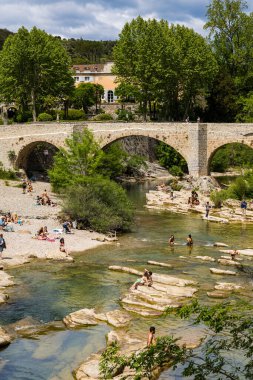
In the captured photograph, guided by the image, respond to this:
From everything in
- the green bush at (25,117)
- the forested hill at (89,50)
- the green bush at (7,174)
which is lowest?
the green bush at (7,174)

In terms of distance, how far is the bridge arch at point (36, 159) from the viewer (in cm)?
5053

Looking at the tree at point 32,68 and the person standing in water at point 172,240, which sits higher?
the tree at point 32,68

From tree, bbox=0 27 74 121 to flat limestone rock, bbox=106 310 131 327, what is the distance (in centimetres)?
4114

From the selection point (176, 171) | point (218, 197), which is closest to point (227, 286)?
point (218, 197)

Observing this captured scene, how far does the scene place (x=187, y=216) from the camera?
3741 centimetres

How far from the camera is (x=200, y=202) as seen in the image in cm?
4125

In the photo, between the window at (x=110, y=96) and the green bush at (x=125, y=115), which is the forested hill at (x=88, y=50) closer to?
the window at (x=110, y=96)

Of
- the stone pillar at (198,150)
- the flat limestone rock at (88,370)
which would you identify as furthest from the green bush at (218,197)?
the flat limestone rock at (88,370)

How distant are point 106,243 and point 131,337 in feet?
42.4

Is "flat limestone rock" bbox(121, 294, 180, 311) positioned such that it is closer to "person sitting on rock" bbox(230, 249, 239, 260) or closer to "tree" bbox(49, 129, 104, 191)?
"person sitting on rock" bbox(230, 249, 239, 260)

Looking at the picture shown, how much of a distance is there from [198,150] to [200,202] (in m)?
6.22

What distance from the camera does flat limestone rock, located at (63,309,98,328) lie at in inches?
678

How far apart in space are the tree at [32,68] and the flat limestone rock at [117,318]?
41.1 meters

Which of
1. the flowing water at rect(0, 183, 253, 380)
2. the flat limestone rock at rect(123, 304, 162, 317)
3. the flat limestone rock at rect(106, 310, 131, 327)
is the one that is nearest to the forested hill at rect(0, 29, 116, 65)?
the flowing water at rect(0, 183, 253, 380)
